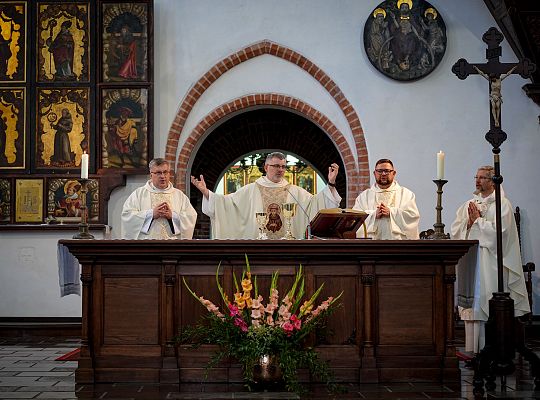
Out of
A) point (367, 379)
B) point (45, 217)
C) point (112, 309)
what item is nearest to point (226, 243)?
point (112, 309)

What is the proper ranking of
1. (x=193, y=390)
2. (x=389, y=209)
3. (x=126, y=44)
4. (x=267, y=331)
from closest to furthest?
(x=267, y=331) < (x=193, y=390) < (x=389, y=209) < (x=126, y=44)

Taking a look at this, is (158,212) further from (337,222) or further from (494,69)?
(494,69)

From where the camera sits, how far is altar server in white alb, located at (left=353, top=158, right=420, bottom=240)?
25.7 ft

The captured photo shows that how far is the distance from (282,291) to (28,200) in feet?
15.8

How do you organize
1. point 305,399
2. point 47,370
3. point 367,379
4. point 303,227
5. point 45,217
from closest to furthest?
point 305,399 < point 367,379 < point 47,370 < point 303,227 < point 45,217

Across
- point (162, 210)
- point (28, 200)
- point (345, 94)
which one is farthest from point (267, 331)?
point (28, 200)

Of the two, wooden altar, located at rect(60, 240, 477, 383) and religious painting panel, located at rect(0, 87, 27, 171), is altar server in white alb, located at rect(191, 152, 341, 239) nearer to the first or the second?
wooden altar, located at rect(60, 240, 477, 383)

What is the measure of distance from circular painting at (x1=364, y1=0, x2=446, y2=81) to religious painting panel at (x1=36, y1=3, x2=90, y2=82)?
361 centimetres

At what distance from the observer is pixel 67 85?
10.2 m

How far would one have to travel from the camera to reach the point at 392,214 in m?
7.84

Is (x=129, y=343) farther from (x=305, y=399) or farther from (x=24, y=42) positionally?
(x=24, y=42)

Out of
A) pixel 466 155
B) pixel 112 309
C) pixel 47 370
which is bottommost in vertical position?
pixel 47 370

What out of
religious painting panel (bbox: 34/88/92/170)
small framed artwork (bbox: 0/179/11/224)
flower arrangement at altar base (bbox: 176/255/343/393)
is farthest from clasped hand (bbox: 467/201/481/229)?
small framed artwork (bbox: 0/179/11/224)

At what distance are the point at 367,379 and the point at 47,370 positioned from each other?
2928 millimetres
